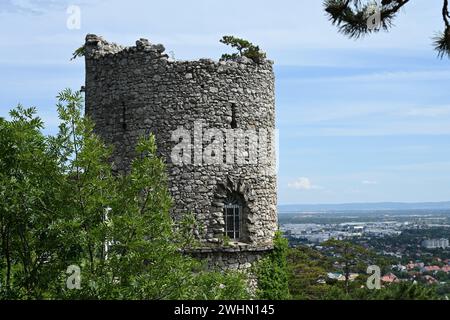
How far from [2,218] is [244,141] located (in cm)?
782

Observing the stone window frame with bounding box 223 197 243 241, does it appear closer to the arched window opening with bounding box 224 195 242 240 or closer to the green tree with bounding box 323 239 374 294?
the arched window opening with bounding box 224 195 242 240

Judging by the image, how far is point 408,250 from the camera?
2767 centimetres

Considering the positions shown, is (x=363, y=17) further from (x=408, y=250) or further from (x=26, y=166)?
(x=408, y=250)

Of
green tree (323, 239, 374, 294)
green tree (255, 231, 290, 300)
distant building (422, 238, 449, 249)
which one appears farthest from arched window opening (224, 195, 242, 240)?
distant building (422, 238, 449, 249)

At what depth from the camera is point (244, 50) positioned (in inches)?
835

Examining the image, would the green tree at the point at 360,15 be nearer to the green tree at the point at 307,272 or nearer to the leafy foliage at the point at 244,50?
the leafy foliage at the point at 244,50

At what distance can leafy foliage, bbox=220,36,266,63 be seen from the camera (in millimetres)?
20906

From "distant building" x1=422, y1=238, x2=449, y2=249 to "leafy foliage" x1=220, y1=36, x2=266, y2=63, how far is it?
1180 centimetres

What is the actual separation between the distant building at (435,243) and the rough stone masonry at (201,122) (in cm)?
1091

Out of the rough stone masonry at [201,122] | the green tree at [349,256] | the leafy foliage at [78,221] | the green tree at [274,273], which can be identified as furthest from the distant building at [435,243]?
the leafy foliage at [78,221]

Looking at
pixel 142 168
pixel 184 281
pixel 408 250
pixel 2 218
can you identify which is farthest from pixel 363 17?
pixel 408 250

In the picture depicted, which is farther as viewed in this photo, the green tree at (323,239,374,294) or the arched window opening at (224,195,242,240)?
the green tree at (323,239,374,294)

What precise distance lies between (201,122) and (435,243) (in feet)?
48.2

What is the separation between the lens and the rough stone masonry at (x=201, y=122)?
19641 mm
